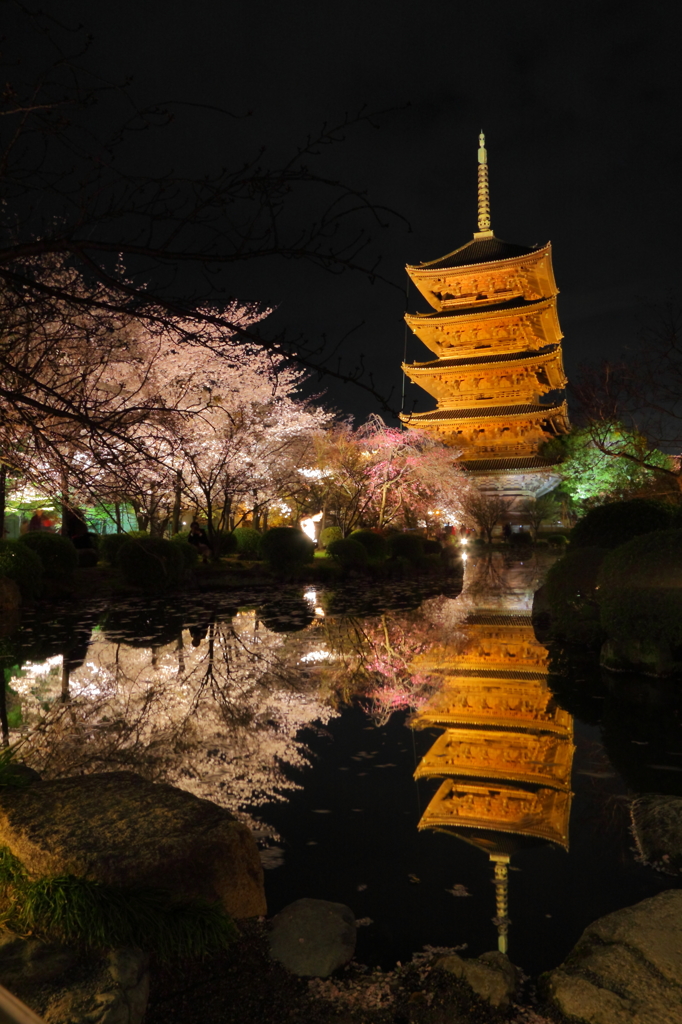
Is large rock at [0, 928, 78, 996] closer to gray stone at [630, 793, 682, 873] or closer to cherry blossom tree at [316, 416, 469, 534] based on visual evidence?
gray stone at [630, 793, 682, 873]

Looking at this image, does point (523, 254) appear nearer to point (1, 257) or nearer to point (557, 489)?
point (557, 489)

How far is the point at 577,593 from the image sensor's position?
10180mm

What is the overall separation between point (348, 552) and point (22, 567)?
12.1 m

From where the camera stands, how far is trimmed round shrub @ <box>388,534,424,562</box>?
92.3 feet

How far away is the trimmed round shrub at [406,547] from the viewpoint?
28.1 metres

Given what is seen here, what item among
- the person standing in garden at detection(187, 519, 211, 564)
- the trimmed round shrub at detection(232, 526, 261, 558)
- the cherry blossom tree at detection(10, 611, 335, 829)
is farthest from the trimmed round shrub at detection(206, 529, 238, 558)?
the cherry blossom tree at detection(10, 611, 335, 829)

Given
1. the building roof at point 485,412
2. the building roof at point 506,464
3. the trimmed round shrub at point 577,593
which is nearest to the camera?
the trimmed round shrub at point 577,593

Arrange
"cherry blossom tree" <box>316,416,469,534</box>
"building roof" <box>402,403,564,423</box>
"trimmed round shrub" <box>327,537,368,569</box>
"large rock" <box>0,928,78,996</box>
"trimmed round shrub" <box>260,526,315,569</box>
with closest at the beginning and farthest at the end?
"large rock" <box>0,928,78,996</box> → "trimmed round shrub" <box>260,526,315,569</box> → "trimmed round shrub" <box>327,537,368,569</box> → "cherry blossom tree" <box>316,416,469,534</box> → "building roof" <box>402,403,564,423</box>

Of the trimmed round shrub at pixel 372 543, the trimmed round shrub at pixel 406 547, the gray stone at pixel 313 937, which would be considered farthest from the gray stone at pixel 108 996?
the trimmed round shrub at pixel 406 547

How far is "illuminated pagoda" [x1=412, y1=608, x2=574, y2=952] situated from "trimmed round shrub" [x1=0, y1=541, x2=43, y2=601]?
30.8ft

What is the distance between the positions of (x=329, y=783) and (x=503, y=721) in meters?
2.20

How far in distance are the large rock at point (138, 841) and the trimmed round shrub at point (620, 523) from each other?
8.68 metres

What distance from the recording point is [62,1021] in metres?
2.24

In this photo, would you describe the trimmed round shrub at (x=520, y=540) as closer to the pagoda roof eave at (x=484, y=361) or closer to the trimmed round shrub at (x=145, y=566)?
the pagoda roof eave at (x=484, y=361)
